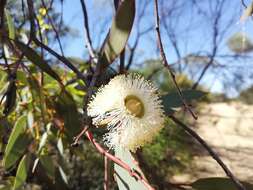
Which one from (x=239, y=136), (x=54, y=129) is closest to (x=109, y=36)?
(x=54, y=129)

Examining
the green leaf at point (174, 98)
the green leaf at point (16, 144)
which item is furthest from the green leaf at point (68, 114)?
the green leaf at point (174, 98)

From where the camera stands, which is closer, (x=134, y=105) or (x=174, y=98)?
(x=134, y=105)

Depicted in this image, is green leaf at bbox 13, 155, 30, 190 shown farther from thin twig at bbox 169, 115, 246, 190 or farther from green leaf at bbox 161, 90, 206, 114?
thin twig at bbox 169, 115, 246, 190

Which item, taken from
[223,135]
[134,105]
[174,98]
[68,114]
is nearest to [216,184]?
[174,98]

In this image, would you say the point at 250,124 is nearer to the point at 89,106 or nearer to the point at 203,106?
the point at 203,106

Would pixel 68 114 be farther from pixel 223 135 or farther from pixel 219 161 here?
pixel 223 135

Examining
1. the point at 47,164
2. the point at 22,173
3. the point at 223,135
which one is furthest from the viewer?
the point at 223,135
